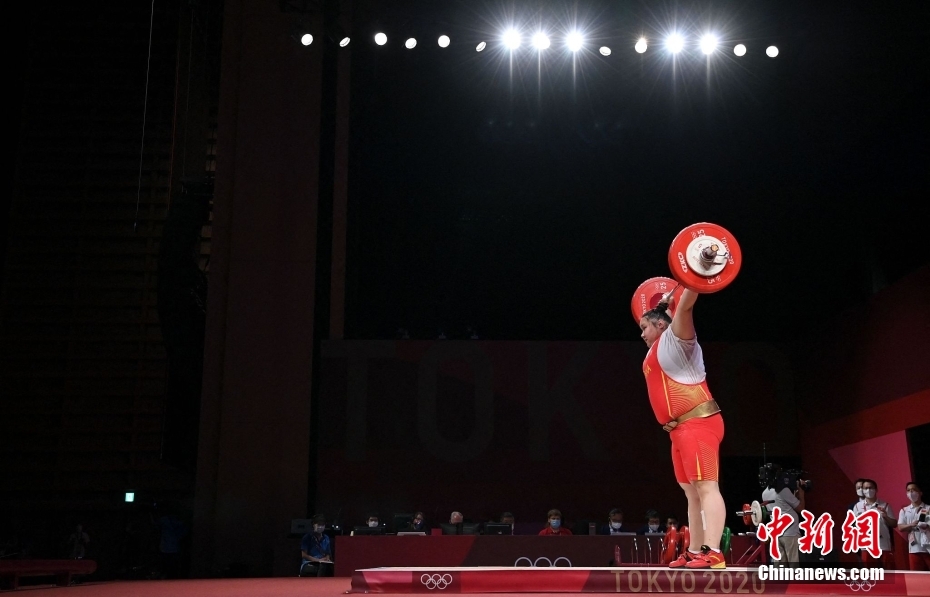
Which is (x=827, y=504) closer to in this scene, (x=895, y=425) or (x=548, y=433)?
(x=895, y=425)

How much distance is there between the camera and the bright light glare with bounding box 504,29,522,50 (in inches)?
390

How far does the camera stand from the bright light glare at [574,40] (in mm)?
9883

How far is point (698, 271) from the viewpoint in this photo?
4.29 m

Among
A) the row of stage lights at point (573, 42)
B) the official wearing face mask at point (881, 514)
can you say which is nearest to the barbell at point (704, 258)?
the official wearing face mask at point (881, 514)

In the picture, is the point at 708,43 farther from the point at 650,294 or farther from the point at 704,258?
the point at 704,258

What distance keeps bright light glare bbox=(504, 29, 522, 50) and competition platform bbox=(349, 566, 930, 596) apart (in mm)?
6920

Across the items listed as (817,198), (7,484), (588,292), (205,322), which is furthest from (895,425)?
(7,484)

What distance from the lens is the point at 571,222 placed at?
13.0 m

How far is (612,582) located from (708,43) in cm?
723

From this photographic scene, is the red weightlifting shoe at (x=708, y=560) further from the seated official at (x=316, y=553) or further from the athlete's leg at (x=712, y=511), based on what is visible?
the seated official at (x=316, y=553)

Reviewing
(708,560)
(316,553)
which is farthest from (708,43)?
(316,553)

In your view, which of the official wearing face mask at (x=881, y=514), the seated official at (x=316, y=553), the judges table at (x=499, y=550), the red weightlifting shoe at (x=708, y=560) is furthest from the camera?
the seated official at (x=316, y=553)

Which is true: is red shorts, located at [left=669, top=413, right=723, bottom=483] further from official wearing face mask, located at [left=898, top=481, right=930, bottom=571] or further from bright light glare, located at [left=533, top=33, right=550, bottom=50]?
bright light glare, located at [left=533, top=33, right=550, bottom=50]

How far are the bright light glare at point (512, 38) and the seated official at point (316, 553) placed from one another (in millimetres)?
5773
